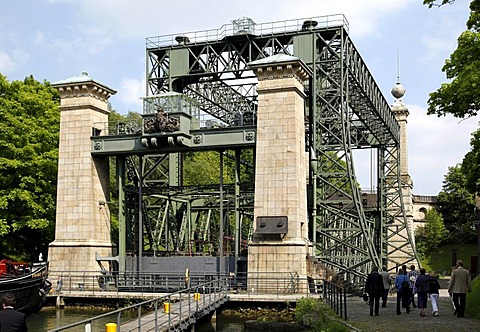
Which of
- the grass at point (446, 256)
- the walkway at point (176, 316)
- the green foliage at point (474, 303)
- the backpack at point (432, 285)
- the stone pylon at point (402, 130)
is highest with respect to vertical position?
the stone pylon at point (402, 130)

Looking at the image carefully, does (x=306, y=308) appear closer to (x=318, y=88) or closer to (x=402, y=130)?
(x=318, y=88)

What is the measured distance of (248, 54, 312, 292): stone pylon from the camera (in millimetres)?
31328

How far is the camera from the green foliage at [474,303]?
66.8 feet

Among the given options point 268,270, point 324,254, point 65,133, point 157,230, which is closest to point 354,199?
point 324,254

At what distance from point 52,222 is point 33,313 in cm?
1105

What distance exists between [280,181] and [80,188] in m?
10.7

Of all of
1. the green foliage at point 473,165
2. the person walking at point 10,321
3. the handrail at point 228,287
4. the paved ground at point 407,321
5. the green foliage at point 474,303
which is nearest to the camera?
the person walking at point 10,321

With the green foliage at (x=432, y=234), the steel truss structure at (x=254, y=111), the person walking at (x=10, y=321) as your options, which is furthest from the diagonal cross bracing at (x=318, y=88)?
the green foliage at (x=432, y=234)

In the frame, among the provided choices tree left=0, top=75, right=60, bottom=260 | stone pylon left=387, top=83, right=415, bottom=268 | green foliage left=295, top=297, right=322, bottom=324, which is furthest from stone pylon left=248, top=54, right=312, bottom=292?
stone pylon left=387, top=83, right=415, bottom=268

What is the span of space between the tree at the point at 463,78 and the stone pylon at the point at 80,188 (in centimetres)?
1940

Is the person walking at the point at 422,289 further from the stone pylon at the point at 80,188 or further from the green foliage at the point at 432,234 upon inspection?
the green foliage at the point at 432,234

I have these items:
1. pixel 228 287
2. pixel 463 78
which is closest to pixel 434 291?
pixel 463 78

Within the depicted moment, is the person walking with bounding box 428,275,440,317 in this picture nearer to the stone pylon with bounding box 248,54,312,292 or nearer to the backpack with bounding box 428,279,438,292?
the backpack with bounding box 428,279,438,292

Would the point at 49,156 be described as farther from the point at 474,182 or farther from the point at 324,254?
the point at 474,182
